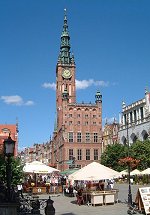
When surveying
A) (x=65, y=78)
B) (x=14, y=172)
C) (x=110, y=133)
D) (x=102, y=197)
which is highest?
(x=65, y=78)

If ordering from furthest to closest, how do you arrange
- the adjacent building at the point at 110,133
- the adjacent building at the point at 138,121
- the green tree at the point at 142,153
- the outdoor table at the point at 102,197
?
the adjacent building at the point at 110,133 → the adjacent building at the point at 138,121 → the green tree at the point at 142,153 → the outdoor table at the point at 102,197

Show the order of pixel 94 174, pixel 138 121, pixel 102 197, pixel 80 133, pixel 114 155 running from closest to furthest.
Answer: pixel 94 174 → pixel 102 197 → pixel 114 155 → pixel 138 121 → pixel 80 133

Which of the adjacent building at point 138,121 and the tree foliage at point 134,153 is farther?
the adjacent building at point 138,121

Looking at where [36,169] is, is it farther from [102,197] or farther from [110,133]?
[110,133]

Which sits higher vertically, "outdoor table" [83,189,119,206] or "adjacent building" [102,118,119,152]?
"adjacent building" [102,118,119,152]

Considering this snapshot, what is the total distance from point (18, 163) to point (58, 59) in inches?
2954

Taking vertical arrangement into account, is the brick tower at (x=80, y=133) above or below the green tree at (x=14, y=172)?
above

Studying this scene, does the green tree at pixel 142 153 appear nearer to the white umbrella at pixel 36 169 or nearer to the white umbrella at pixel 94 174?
the white umbrella at pixel 36 169

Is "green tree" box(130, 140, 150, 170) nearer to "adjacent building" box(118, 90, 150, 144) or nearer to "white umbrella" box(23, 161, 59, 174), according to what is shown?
"adjacent building" box(118, 90, 150, 144)

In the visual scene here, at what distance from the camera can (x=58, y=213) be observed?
1912 cm

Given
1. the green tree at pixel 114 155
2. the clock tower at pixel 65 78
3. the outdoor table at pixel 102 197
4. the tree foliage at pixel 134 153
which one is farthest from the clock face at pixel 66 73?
the outdoor table at pixel 102 197

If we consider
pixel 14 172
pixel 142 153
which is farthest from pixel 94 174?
pixel 142 153

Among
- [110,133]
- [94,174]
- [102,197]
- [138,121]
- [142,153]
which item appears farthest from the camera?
[110,133]

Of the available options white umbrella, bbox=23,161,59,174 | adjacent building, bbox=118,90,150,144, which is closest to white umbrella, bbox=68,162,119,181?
white umbrella, bbox=23,161,59,174
